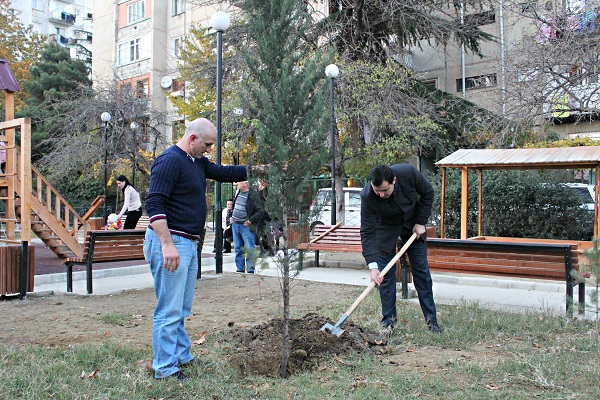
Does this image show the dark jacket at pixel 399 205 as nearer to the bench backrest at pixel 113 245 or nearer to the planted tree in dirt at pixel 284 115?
the planted tree in dirt at pixel 284 115

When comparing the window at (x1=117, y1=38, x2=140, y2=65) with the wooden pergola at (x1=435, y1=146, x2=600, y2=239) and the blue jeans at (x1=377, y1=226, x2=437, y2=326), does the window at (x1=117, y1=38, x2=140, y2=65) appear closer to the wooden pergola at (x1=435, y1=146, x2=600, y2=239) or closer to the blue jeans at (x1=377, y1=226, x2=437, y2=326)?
the wooden pergola at (x1=435, y1=146, x2=600, y2=239)

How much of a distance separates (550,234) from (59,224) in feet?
34.7

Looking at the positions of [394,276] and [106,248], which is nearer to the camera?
[394,276]

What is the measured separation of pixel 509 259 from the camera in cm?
656

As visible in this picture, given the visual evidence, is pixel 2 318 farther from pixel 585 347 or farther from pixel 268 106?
pixel 585 347

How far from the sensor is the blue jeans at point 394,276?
5.26 meters

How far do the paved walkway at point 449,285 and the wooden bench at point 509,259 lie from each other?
1.31ft

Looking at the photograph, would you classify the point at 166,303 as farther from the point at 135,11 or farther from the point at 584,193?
the point at 135,11

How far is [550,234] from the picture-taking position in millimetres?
12578

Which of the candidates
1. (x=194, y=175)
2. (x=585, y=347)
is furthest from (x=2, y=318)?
(x=585, y=347)

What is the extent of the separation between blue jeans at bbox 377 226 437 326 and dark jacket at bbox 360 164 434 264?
9cm

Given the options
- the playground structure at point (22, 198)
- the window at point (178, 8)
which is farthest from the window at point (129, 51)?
the playground structure at point (22, 198)

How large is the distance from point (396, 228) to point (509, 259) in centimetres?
201

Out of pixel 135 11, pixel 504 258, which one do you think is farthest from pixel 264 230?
pixel 135 11
